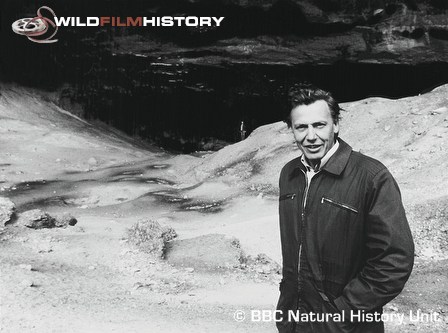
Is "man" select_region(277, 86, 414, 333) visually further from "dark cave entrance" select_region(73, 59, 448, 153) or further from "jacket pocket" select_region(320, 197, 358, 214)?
"dark cave entrance" select_region(73, 59, 448, 153)

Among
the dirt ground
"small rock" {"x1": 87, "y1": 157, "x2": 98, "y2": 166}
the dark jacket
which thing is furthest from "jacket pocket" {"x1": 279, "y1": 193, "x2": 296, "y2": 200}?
"small rock" {"x1": 87, "y1": 157, "x2": 98, "y2": 166}

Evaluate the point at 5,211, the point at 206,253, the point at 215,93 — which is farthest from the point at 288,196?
the point at 215,93

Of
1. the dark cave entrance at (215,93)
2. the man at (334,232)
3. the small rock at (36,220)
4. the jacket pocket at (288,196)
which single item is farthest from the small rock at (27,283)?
the dark cave entrance at (215,93)

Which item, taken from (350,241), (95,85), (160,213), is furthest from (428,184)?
(95,85)

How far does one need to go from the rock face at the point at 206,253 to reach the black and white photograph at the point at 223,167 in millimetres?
28

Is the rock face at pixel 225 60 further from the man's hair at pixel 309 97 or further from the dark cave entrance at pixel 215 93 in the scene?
the man's hair at pixel 309 97

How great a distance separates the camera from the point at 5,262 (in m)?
4.61

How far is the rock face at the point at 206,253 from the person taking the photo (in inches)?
192

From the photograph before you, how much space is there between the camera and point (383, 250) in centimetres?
176

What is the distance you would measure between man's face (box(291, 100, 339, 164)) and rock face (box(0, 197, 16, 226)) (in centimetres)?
459

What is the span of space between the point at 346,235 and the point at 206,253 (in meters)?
3.31

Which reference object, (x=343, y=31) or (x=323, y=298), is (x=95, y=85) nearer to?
(x=343, y=31)

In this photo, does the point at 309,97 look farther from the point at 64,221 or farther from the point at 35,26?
the point at 35,26

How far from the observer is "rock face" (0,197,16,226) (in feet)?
18.3
